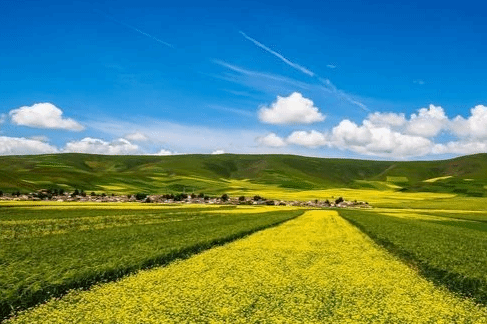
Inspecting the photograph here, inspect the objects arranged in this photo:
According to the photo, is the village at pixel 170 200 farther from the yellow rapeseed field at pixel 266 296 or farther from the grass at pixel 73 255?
the yellow rapeseed field at pixel 266 296

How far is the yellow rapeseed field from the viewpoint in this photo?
13.4m

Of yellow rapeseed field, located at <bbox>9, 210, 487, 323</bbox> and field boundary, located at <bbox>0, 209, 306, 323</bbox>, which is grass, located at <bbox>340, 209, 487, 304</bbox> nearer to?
yellow rapeseed field, located at <bbox>9, 210, 487, 323</bbox>

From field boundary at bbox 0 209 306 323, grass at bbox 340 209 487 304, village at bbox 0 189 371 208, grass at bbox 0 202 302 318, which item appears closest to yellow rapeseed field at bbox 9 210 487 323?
field boundary at bbox 0 209 306 323

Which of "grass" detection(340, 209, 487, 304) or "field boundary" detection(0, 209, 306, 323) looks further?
"grass" detection(340, 209, 487, 304)

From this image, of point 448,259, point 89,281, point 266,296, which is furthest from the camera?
point 448,259

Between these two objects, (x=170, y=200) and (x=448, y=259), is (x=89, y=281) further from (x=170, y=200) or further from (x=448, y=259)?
(x=170, y=200)

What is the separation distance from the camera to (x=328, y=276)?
1941cm

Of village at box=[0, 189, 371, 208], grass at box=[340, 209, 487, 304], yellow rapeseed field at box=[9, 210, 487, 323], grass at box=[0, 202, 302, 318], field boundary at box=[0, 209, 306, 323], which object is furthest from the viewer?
village at box=[0, 189, 371, 208]

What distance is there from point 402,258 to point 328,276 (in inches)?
330

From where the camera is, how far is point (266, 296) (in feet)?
51.5

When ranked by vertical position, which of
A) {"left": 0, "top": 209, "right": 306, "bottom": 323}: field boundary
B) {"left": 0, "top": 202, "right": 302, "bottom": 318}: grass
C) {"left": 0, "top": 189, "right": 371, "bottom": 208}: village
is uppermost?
{"left": 0, "top": 189, "right": 371, "bottom": 208}: village

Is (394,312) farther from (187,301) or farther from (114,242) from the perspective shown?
(114,242)

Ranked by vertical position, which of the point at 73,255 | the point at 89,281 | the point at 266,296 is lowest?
the point at 266,296

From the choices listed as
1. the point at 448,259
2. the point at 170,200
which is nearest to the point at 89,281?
the point at 448,259
